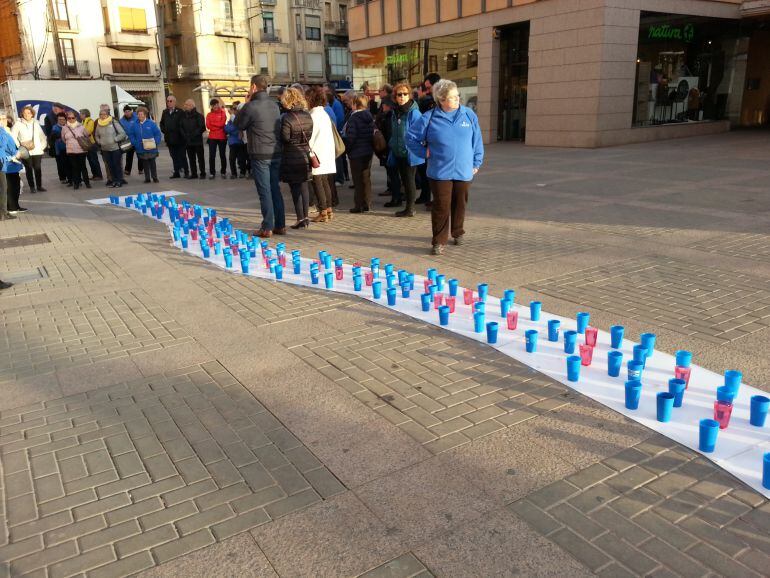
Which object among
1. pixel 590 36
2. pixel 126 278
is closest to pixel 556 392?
pixel 126 278

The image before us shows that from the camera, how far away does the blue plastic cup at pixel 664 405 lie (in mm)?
3430

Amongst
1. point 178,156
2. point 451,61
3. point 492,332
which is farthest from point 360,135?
point 451,61

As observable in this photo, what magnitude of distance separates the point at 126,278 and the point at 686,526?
6.14 m

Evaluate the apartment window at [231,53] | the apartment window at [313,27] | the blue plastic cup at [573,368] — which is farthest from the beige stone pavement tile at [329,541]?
the apartment window at [313,27]

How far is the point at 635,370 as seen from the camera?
12.4 feet

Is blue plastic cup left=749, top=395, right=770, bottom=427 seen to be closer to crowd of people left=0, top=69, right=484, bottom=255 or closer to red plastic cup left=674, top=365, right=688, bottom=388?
red plastic cup left=674, top=365, right=688, bottom=388

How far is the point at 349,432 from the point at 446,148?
4.34 m

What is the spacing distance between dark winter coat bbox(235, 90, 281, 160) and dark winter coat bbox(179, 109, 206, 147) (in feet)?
26.2

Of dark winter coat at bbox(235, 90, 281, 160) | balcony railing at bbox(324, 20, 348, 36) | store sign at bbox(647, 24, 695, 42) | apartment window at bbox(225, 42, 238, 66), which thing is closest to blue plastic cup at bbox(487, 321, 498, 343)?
dark winter coat at bbox(235, 90, 281, 160)

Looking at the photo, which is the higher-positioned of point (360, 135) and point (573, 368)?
point (360, 135)

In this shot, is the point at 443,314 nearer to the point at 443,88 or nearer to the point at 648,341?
the point at 648,341

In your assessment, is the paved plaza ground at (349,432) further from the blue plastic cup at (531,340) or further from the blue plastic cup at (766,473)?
the blue plastic cup at (531,340)

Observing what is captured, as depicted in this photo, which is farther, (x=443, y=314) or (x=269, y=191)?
(x=269, y=191)

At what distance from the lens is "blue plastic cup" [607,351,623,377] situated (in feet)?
13.0
